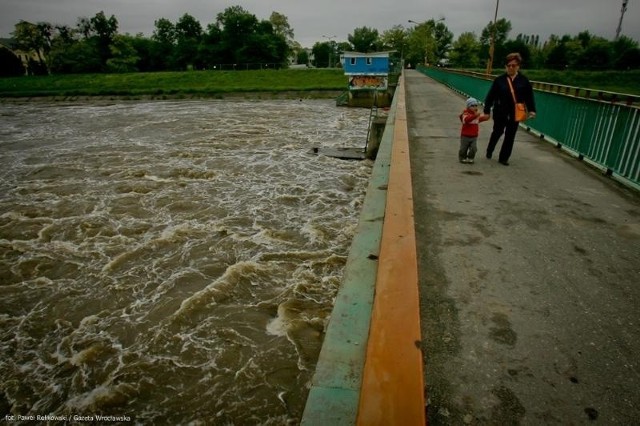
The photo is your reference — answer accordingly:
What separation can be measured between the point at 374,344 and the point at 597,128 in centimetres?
694

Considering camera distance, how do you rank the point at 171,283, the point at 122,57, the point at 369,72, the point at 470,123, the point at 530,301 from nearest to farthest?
the point at 530,301
the point at 171,283
the point at 470,123
the point at 369,72
the point at 122,57

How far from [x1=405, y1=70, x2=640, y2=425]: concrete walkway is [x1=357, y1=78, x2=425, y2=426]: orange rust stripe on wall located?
25 cm

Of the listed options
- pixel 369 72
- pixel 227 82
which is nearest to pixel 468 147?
pixel 369 72

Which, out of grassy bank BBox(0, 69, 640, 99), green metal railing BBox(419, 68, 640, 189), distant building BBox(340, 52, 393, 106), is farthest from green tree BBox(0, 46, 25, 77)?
green metal railing BBox(419, 68, 640, 189)

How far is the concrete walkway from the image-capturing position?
219 cm

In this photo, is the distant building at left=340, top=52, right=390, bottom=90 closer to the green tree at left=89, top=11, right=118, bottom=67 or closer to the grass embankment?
the grass embankment

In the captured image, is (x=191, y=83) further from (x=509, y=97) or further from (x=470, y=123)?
(x=509, y=97)

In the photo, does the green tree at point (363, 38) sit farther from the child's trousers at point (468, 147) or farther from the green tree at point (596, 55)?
the child's trousers at point (468, 147)

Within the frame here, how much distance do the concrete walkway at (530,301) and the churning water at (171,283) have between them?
1859 millimetres

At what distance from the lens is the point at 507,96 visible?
258 inches

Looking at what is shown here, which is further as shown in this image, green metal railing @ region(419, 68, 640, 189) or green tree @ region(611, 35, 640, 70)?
green tree @ region(611, 35, 640, 70)

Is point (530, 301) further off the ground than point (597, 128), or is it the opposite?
point (597, 128)

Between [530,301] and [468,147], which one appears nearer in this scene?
[530,301]

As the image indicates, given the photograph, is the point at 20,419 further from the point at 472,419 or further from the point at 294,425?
the point at 472,419
